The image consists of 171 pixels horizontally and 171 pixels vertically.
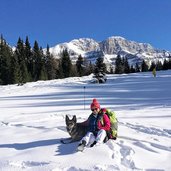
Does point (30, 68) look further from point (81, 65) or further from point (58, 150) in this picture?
point (58, 150)

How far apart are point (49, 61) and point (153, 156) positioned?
82134 mm

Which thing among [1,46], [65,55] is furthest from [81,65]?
[1,46]

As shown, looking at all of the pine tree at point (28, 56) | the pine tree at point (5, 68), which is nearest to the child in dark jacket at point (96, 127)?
the pine tree at point (5, 68)

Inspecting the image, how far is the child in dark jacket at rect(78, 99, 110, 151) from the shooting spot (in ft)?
29.4

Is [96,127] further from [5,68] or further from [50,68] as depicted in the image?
[50,68]

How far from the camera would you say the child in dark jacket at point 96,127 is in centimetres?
895

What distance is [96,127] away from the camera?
9.38 m

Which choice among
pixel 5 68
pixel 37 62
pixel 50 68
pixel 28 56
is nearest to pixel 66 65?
pixel 50 68

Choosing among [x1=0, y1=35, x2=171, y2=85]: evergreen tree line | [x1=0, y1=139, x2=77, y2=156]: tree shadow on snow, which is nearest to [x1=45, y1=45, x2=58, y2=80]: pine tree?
[x1=0, y1=35, x2=171, y2=85]: evergreen tree line

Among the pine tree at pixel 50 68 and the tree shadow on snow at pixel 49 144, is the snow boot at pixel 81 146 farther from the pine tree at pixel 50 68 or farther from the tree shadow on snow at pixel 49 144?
the pine tree at pixel 50 68

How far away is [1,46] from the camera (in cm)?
7756

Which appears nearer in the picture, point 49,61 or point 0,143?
point 0,143

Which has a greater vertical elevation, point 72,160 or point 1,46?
point 1,46

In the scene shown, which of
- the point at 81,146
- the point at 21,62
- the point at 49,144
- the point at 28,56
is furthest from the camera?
the point at 28,56
